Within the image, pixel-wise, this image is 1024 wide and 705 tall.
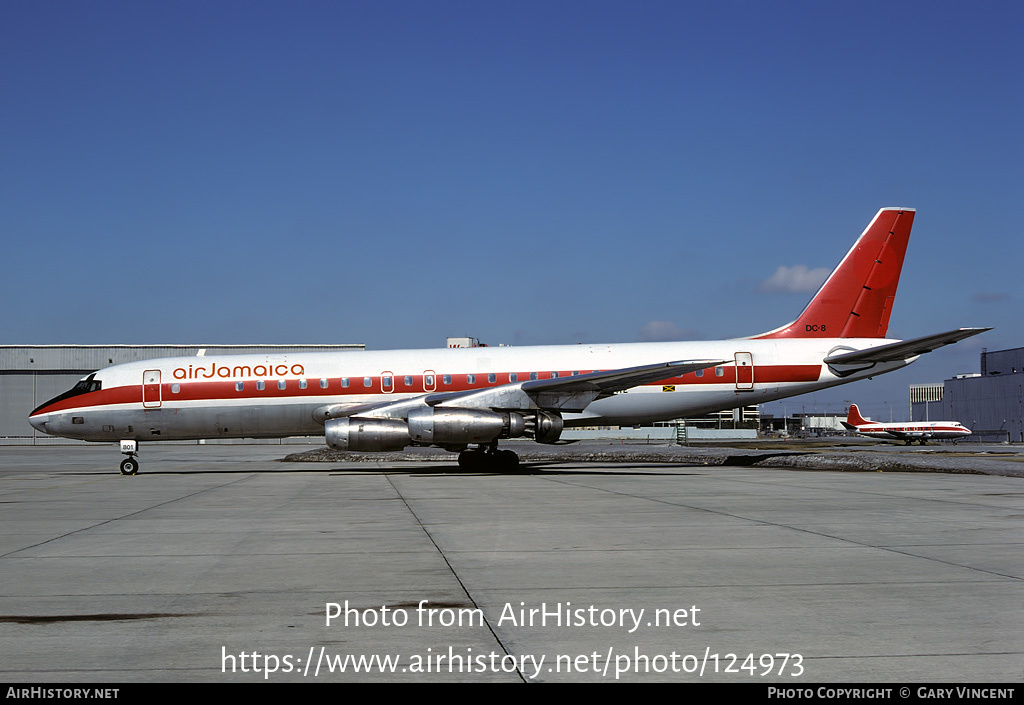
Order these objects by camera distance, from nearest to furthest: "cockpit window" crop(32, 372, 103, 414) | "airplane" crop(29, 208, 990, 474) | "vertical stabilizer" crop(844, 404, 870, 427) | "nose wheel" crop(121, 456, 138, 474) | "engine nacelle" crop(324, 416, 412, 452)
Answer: "engine nacelle" crop(324, 416, 412, 452)
"airplane" crop(29, 208, 990, 474)
"nose wheel" crop(121, 456, 138, 474)
"cockpit window" crop(32, 372, 103, 414)
"vertical stabilizer" crop(844, 404, 870, 427)

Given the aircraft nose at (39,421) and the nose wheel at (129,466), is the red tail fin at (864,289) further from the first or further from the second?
the aircraft nose at (39,421)

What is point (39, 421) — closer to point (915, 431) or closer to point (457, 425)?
point (457, 425)

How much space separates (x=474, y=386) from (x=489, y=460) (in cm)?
233

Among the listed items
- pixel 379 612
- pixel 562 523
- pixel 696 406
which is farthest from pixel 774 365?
pixel 379 612

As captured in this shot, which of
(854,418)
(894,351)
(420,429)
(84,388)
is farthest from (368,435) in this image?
(854,418)

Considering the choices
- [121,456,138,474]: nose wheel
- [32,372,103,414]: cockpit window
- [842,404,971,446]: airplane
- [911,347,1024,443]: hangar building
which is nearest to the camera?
[121,456,138,474]: nose wheel

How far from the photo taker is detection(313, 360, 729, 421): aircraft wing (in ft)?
77.5

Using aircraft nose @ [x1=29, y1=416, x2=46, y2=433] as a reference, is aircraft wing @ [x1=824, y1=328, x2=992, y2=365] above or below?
above

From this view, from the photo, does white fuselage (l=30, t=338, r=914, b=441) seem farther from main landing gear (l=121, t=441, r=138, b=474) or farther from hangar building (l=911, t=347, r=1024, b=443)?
hangar building (l=911, t=347, r=1024, b=443)

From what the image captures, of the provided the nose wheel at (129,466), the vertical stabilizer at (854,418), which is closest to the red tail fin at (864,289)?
the nose wheel at (129,466)

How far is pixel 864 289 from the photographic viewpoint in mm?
27812

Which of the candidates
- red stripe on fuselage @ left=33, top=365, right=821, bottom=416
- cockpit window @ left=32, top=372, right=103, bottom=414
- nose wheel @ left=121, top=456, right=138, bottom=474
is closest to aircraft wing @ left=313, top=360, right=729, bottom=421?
red stripe on fuselage @ left=33, top=365, right=821, bottom=416

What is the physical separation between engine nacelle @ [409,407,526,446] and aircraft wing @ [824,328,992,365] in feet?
34.9

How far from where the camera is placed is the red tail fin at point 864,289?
27781 millimetres
